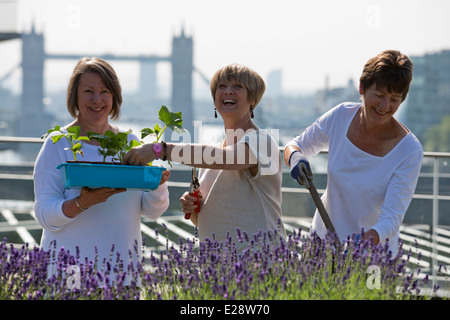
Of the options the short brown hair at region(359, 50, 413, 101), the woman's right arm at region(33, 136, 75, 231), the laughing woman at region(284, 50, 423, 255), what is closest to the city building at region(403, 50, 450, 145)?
the laughing woman at region(284, 50, 423, 255)

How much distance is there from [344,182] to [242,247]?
401 millimetres

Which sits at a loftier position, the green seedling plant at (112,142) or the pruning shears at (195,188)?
the green seedling plant at (112,142)

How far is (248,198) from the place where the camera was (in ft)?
6.65

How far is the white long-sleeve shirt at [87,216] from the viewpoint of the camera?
198 centimetres

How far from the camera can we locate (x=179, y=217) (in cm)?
499

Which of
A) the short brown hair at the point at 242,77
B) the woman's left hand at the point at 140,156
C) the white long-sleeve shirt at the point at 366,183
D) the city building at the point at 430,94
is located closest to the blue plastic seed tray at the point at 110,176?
the woman's left hand at the point at 140,156

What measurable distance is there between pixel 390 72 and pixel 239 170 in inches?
22.2

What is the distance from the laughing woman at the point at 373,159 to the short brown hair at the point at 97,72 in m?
0.62

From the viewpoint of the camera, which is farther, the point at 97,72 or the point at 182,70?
the point at 182,70

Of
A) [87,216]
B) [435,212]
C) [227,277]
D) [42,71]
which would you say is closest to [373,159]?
[227,277]

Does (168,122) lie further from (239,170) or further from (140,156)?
(239,170)

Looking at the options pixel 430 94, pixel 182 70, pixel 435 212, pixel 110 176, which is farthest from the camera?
pixel 430 94

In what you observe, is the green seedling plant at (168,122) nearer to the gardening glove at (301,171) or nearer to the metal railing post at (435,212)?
the gardening glove at (301,171)
